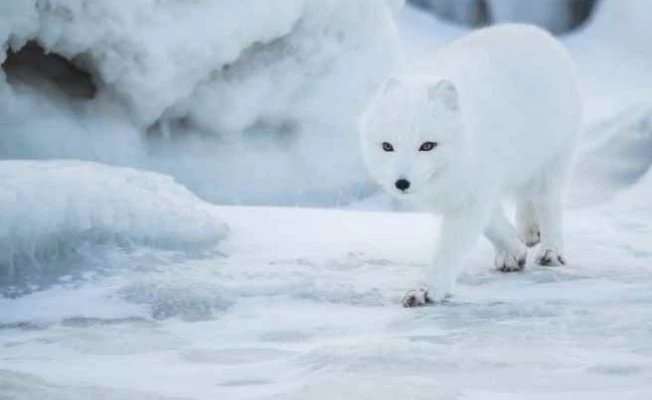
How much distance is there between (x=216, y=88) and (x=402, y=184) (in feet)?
9.11

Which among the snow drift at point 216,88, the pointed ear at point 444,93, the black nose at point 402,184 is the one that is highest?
the snow drift at point 216,88

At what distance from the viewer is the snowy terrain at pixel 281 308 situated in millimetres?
2664

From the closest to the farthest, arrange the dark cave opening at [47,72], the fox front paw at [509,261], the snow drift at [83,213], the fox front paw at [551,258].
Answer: the snow drift at [83,213], the fox front paw at [509,261], the fox front paw at [551,258], the dark cave opening at [47,72]

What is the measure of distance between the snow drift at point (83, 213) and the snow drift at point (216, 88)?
1187 millimetres

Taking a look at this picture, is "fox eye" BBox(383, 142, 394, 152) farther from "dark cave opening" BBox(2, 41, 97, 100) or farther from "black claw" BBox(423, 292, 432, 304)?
"dark cave opening" BBox(2, 41, 97, 100)

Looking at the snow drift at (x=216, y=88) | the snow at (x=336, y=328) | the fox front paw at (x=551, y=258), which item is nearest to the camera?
the snow at (x=336, y=328)

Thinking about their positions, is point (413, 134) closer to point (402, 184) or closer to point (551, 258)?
point (402, 184)

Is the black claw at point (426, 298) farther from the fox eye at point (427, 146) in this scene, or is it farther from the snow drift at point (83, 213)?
the snow drift at point (83, 213)

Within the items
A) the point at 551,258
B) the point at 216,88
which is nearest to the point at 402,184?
the point at 551,258

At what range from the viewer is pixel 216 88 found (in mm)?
5961

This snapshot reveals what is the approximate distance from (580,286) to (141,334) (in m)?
1.46

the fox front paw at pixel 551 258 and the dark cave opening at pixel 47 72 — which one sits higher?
the dark cave opening at pixel 47 72

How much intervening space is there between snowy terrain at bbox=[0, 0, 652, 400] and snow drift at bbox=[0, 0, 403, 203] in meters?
0.29

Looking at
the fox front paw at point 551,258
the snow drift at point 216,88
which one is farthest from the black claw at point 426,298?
the snow drift at point 216,88
